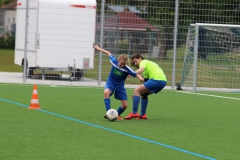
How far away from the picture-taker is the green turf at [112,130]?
33.6 feet

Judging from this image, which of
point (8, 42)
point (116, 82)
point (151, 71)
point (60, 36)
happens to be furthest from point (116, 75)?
point (8, 42)

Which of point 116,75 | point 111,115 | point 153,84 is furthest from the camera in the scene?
point 153,84

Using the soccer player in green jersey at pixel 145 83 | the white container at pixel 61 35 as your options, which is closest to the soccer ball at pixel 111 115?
the soccer player in green jersey at pixel 145 83

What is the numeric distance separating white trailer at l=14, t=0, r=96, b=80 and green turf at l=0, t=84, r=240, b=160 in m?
5.37

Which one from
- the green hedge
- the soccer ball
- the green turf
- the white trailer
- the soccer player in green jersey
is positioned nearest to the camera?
the green turf

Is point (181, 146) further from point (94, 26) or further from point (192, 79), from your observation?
point (94, 26)

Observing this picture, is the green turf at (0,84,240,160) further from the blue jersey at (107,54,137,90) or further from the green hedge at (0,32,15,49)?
the green hedge at (0,32,15,49)

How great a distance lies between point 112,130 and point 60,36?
12864 millimetres

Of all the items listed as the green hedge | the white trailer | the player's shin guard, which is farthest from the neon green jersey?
the green hedge

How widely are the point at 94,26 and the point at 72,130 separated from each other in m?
13.2

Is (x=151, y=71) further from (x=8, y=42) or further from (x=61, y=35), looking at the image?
(x=8, y=42)

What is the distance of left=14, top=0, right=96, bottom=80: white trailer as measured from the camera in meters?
25.2

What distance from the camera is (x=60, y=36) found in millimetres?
25203

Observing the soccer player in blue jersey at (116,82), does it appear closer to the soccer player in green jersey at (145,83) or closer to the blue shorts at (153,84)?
the soccer player in green jersey at (145,83)
